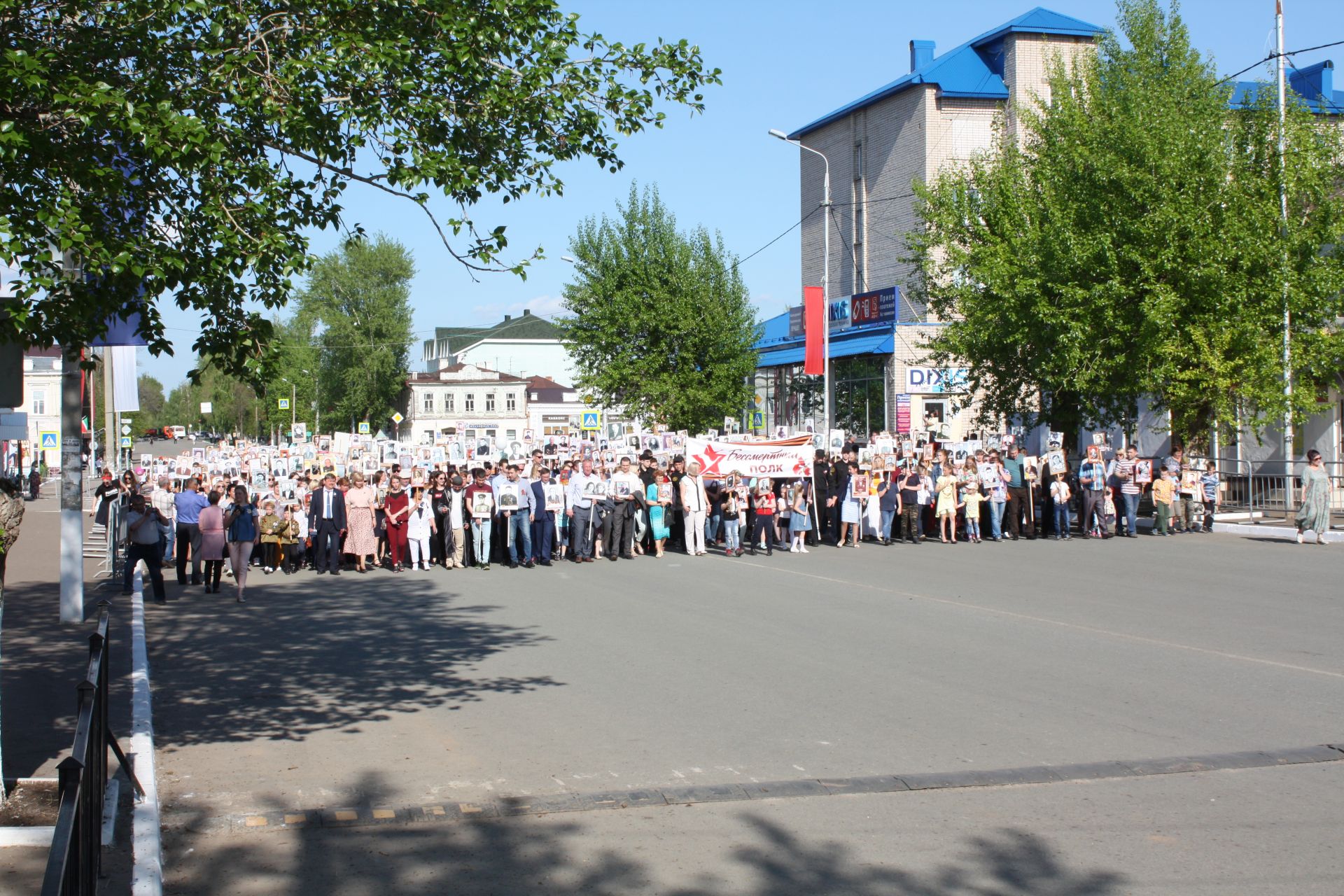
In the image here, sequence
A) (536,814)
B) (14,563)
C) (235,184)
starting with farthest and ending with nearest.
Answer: (14,563) → (235,184) → (536,814)

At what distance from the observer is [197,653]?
1269 cm

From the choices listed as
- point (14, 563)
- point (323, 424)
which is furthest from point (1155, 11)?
point (323, 424)

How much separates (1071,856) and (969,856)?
1.55 ft

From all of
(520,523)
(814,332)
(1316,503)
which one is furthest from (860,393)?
(520,523)

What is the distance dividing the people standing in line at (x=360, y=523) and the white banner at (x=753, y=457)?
20.4 feet

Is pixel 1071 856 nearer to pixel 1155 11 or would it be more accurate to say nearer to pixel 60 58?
pixel 60 58

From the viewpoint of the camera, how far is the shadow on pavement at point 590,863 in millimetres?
5523

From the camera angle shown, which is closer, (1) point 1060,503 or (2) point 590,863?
(2) point 590,863

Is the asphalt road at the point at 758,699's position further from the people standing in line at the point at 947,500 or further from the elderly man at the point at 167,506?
the people standing in line at the point at 947,500

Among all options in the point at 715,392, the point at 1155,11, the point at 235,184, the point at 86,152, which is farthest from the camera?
the point at 715,392

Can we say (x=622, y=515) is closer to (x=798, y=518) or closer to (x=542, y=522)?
(x=542, y=522)

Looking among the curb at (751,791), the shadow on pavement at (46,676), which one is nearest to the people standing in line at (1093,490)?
the curb at (751,791)

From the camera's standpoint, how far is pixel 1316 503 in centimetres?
2206

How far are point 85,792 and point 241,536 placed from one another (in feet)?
45.2
